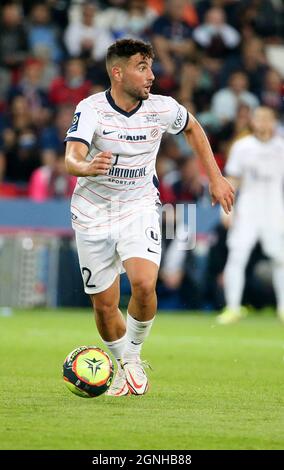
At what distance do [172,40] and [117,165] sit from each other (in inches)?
541

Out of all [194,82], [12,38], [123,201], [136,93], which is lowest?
[194,82]

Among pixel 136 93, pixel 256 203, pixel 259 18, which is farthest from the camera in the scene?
pixel 259 18

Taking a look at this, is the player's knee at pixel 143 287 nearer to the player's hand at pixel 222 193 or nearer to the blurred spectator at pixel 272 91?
the player's hand at pixel 222 193

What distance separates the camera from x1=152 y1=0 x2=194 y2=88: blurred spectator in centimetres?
2109

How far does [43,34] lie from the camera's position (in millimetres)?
21641

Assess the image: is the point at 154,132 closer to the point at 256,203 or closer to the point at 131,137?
the point at 131,137

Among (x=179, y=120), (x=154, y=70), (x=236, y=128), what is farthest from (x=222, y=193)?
(x=154, y=70)

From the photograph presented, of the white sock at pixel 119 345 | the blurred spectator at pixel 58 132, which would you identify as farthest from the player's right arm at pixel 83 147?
the blurred spectator at pixel 58 132

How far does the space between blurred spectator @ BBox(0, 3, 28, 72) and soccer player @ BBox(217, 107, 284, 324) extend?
6203 millimetres

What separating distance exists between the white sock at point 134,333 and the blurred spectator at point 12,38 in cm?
1356

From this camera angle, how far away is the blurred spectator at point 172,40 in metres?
21.1

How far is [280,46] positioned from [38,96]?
547 centimetres

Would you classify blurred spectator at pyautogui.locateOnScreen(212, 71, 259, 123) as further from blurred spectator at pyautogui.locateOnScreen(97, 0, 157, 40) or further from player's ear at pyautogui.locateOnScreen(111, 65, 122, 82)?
player's ear at pyautogui.locateOnScreen(111, 65, 122, 82)

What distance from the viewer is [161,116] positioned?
8430 mm
